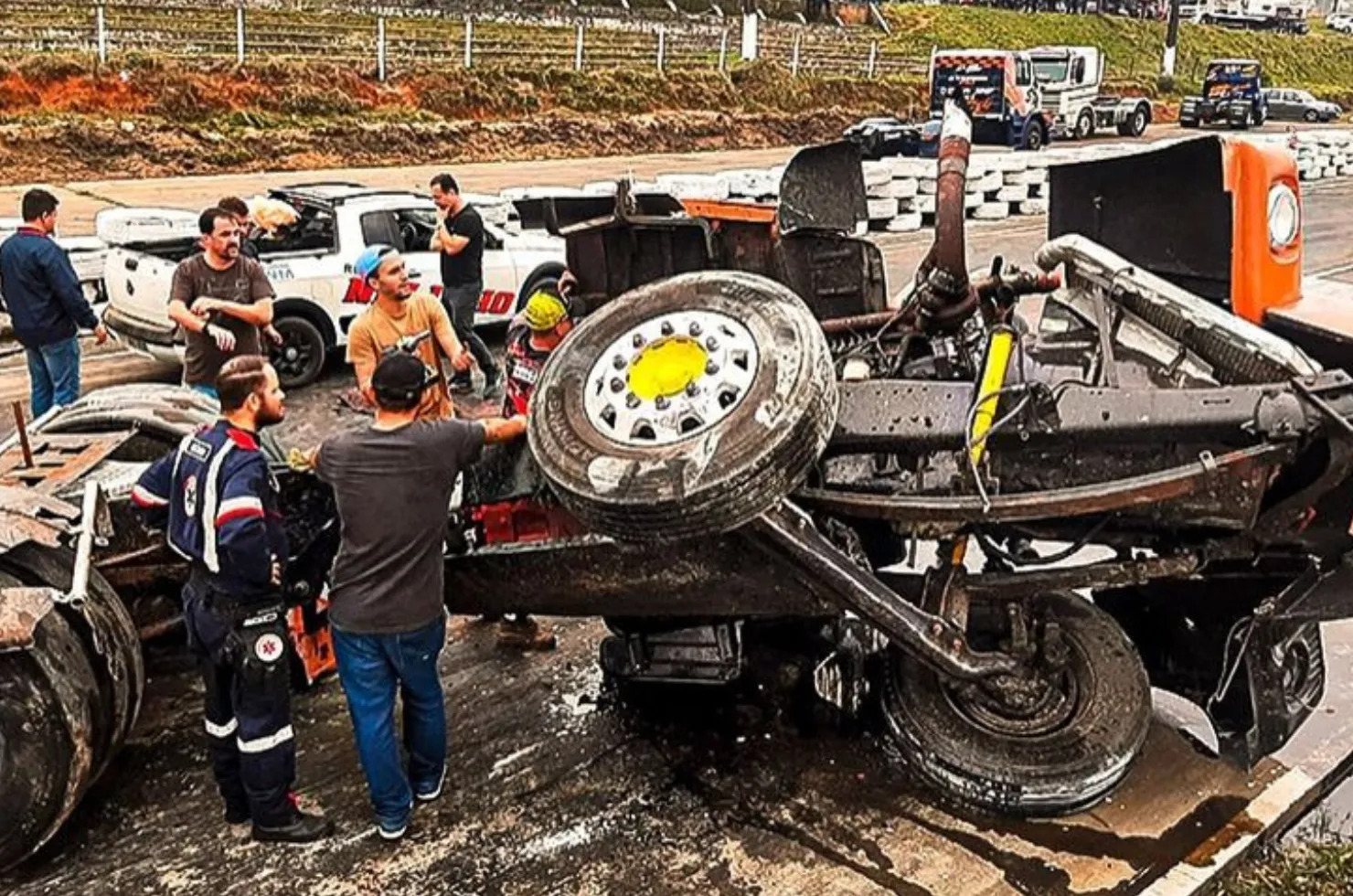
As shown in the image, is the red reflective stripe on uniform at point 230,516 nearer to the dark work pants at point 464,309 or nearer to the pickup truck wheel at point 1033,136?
the dark work pants at point 464,309

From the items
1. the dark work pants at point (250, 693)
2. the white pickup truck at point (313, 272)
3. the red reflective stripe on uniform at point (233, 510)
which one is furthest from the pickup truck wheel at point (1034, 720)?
the white pickup truck at point (313, 272)

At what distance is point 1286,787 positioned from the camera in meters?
4.65

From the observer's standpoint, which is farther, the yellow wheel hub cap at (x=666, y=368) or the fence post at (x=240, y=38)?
the fence post at (x=240, y=38)

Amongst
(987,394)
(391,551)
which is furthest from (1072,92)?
(391,551)

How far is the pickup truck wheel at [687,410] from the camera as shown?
3.55 metres

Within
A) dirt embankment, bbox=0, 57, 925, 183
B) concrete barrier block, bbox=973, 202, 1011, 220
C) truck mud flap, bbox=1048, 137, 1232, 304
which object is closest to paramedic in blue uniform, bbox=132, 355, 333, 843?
truck mud flap, bbox=1048, 137, 1232, 304

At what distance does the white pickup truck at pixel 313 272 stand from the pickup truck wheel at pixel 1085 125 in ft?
89.9

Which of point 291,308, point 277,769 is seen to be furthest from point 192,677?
point 291,308

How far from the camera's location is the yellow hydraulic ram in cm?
378

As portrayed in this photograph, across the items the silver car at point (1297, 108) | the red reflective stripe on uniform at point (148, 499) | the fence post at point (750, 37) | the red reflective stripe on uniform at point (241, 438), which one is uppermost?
the fence post at point (750, 37)

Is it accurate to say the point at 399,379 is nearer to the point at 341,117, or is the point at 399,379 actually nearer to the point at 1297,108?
the point at 341,117

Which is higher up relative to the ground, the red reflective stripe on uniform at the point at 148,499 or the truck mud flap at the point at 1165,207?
the truck mud flap at the point at 1165,207

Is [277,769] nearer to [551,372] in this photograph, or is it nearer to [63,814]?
[63,814]

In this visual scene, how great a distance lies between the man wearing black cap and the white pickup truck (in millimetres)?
6110
